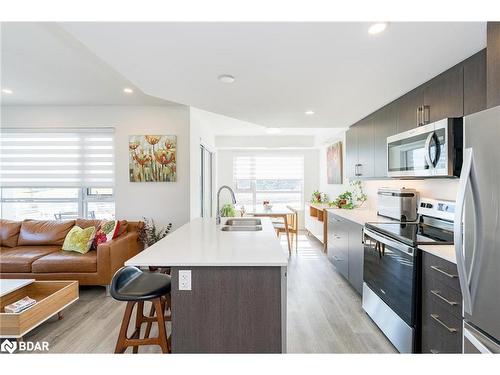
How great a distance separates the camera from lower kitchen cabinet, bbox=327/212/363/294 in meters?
2.94

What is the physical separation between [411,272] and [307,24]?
172 cm

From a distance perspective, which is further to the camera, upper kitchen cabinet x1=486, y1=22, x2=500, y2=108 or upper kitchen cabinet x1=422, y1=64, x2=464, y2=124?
upper kitchen cabinet x1=422, y1=64, x2=464, y2=124

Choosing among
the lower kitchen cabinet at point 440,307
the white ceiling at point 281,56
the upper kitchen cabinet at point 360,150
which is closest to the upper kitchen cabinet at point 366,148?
the upper kitchen cabinet at point 360,150

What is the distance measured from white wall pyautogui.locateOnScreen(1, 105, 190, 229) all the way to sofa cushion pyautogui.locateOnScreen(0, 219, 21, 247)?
1277mm

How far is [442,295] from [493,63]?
1.29m

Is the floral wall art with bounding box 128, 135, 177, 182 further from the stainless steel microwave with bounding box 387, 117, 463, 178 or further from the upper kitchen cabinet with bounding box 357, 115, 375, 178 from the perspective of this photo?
the stainless steel microwave with bounding box 387, 117, 463, 178

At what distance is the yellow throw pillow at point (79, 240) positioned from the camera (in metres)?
3.30

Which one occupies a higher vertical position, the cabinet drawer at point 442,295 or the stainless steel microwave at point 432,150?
the stainless steel microwave at point 432,150

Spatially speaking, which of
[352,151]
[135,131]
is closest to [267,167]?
[352,151]

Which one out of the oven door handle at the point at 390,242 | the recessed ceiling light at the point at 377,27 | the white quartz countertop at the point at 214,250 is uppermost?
the recessed ceiling light at the point at 377,27

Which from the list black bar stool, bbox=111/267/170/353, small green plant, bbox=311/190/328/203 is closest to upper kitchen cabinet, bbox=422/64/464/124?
black bar stool, bbox=111/267/170/353

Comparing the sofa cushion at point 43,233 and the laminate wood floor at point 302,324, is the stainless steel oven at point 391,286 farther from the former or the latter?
the sofa cushion at point 43,233

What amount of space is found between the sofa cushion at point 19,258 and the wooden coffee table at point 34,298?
2.10 feet
